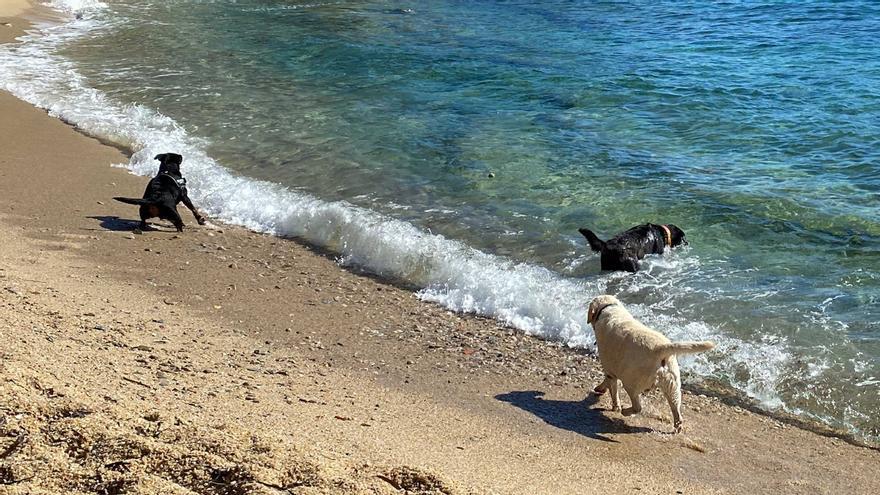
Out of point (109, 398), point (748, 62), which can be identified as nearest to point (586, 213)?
point (109, 398)

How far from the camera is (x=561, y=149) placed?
13844 mm

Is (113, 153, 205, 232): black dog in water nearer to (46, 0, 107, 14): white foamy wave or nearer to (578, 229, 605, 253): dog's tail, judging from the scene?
(578, 229, 605, 253): dog's tail

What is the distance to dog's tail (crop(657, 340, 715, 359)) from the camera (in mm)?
5820

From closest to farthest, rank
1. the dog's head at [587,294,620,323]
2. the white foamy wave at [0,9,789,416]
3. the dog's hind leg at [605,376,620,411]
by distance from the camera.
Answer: the dog's hind leg at [605,376,620,411] → the dog's head at [587,294,620,323] → the white foamy wave at [0,9,789,416]

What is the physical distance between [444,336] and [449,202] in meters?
3.92

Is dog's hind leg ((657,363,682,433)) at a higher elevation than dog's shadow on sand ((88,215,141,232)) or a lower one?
higher

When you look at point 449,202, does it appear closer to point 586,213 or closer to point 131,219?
point 586,213

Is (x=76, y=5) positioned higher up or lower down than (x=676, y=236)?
higher up

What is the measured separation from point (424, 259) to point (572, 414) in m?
3.56

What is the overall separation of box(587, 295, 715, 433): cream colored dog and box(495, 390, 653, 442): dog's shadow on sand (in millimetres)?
142

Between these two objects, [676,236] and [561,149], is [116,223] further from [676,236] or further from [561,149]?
[561,149]

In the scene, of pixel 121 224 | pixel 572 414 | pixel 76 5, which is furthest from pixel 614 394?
pixel 76 5

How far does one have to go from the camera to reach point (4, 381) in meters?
4.75

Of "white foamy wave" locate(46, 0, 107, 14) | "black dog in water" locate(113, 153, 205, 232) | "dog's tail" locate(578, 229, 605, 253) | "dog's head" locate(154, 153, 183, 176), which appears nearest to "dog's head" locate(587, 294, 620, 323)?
"dog's tail" locate(578, 229, 605, 253)
